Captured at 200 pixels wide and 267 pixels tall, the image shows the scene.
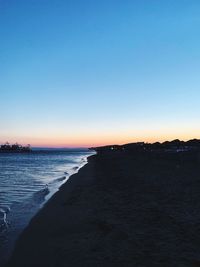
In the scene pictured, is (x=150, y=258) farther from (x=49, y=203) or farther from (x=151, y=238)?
(x=49, y=203)

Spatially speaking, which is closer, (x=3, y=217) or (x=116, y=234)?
(x=116, y=234)

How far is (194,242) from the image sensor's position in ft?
27.8

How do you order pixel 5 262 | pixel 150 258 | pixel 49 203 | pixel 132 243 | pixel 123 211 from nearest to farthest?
pixel 150 258 < pixel 5 262 < pixel 132 243 < pixel 123 211 < pixel 49 203

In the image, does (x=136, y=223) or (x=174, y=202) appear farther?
(x=174, y=202)

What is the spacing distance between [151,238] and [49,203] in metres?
8.90

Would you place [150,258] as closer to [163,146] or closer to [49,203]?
[49,203]

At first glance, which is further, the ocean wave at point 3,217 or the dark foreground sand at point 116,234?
the ocean wave at point 3,217

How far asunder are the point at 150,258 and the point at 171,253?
0.52 meters

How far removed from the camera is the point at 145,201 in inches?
589

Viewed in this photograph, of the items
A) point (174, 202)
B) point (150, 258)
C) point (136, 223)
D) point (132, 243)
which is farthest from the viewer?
point (174, 202)

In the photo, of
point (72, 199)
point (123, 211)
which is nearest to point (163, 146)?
point (72, 199)

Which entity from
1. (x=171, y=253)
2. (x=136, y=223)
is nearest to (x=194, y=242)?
(x=171, y=253)

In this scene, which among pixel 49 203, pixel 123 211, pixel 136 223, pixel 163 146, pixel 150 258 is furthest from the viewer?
pixel 163 146

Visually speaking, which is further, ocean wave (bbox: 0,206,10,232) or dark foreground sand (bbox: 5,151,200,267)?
ocean wave (bbox: 0,206,10,232)
